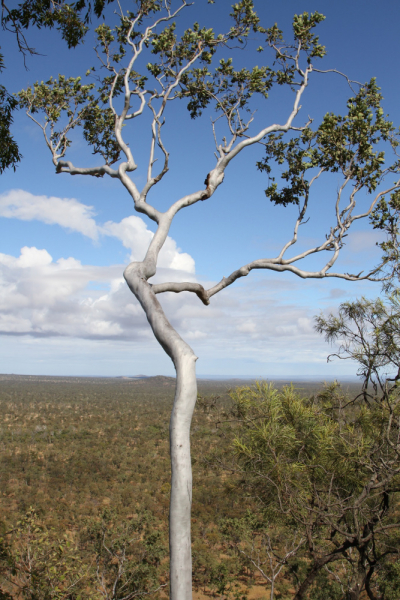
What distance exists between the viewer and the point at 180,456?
2.62m

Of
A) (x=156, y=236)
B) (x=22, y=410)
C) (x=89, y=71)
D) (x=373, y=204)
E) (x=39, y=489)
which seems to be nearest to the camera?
(x=156, y=236)

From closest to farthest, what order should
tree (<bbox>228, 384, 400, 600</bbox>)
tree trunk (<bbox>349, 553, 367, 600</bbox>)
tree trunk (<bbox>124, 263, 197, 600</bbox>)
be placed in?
tree trunk (<bbox>124, 263, 197, 600</bbox>) → tree (<bbox>228, 384, 400, 600</bbox>) → tree trunk (<bbox>349, 553, 367, 600</bbox>)

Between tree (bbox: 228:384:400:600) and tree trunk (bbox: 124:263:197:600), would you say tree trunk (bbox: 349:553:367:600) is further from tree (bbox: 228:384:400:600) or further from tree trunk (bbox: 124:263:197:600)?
tree trunk (bbox: 124:263:197:600)

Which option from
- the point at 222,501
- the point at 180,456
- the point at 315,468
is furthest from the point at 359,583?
the point at 222,501

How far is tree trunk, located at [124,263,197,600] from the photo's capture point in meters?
2.47

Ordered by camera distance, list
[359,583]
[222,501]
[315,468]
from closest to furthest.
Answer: [359,583] → [315,468] → [222,501]

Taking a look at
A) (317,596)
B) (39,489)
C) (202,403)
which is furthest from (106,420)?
(202,403)

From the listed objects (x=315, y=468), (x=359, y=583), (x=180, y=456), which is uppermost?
(x=180, y=456)

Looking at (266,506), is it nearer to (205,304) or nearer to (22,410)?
(205,304)

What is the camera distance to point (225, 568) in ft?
38.2

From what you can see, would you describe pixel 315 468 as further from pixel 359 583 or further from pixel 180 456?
pixel 180 456

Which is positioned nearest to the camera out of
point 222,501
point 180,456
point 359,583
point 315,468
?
point 180,456

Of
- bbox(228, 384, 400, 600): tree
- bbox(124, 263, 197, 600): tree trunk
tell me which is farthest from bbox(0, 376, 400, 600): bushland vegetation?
bbox(124, 263, 197, 600): tree trunk

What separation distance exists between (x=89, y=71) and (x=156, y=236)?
4.70 m
